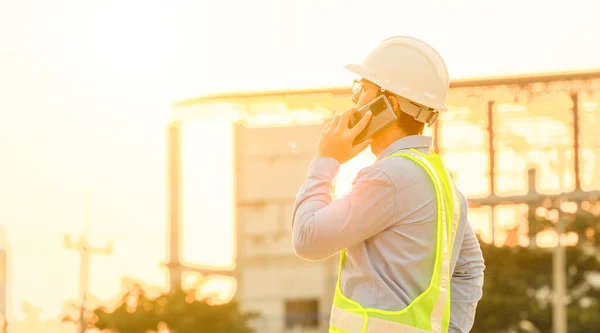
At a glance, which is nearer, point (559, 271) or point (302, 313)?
point (559, 271)

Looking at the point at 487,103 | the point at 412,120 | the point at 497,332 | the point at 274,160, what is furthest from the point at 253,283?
the point at 412,120

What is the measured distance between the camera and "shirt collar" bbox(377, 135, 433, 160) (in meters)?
3.54

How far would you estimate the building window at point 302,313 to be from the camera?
228ft

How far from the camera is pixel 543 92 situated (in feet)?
152

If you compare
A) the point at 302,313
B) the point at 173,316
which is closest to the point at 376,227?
the point at 173,316

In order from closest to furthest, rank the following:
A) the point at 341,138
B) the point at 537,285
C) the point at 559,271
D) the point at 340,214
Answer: the point at 340,214 → the point at 341,138 → the point at 559,271 → the point at 537,285

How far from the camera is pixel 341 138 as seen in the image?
11.6ft

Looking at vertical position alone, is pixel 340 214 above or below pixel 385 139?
below

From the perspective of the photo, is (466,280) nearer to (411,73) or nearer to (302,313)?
(411,73)

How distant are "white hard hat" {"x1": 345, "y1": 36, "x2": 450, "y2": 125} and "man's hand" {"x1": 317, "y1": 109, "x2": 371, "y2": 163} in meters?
0.14

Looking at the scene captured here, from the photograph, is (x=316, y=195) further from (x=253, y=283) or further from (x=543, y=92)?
(x=253, y=283)

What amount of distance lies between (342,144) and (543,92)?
4380 cm

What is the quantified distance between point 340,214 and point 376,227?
107 mm

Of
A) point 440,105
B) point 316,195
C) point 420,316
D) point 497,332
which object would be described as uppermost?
point 440,105
